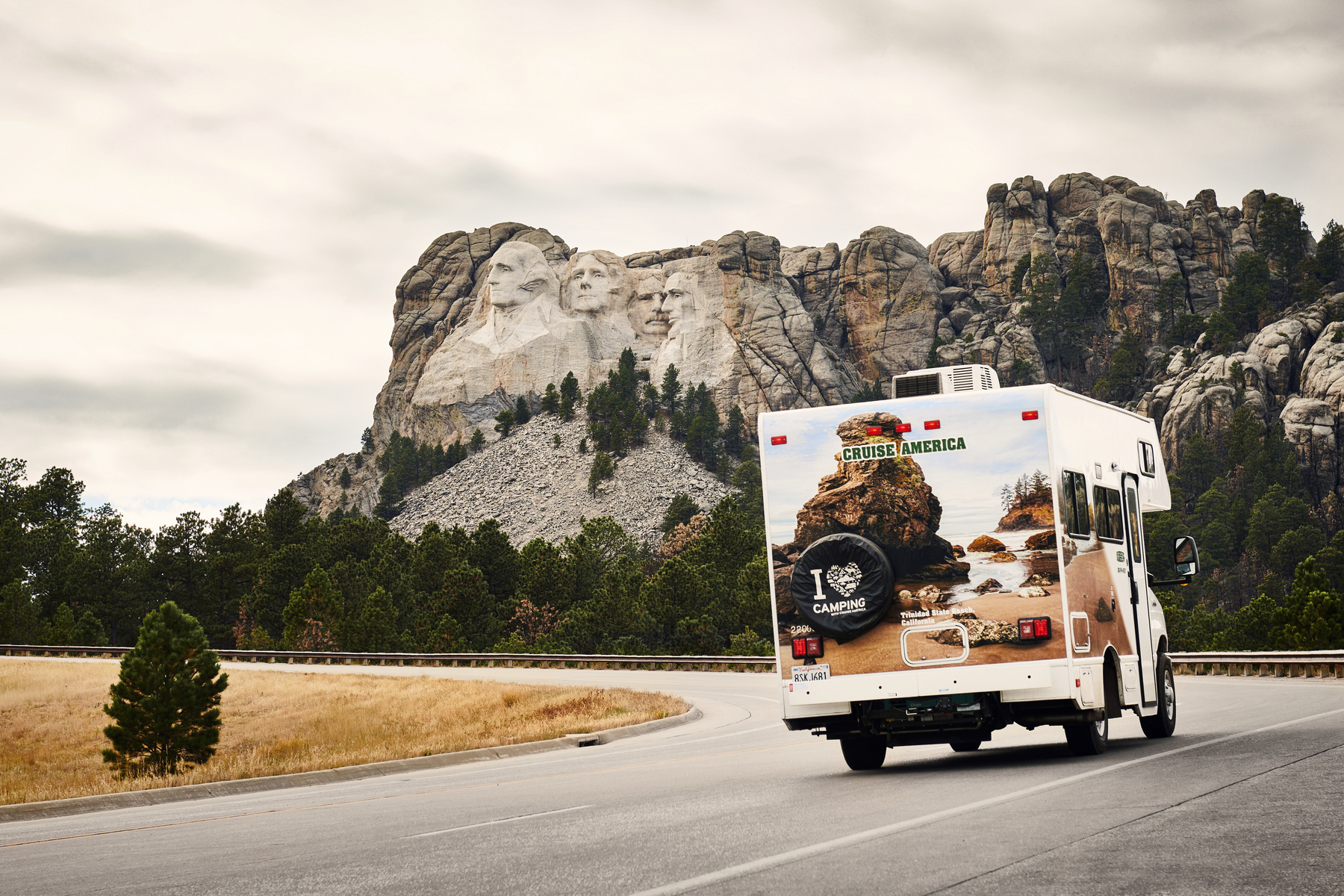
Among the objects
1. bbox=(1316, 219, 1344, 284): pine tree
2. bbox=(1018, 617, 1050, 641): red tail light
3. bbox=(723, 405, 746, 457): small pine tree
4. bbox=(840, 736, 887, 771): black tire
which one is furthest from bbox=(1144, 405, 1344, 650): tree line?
bbox=(723, 405, 746, 457): small pine tree

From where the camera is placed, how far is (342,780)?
18.4 m

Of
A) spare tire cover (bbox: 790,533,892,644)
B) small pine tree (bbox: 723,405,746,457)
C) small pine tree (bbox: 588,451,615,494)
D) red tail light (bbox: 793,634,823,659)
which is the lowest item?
red tail light (bbox: 793,634,823,659)

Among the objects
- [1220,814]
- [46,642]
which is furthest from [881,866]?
[46,642]

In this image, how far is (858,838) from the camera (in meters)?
8.47

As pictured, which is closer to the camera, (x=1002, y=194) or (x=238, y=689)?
(x=238, y=689)

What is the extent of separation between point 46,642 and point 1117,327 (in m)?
138

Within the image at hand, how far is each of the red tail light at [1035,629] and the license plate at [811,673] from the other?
1978mm

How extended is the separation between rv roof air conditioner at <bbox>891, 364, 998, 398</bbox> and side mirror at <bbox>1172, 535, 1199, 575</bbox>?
13.5 feet

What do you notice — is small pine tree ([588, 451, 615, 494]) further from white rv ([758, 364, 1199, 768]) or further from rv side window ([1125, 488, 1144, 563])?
white rv ([758, 364, 1199, 768])

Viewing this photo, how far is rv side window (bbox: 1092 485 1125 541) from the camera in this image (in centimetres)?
1391

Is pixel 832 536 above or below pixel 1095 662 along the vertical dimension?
above

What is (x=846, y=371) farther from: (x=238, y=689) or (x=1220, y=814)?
(x=1220, y=814)

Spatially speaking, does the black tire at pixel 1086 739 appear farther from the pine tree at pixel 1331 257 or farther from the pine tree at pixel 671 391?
the pine tree at pixel 671 391

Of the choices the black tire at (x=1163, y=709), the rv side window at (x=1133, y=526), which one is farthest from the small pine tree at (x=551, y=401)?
the rv side window at (x=1133, y=526)
